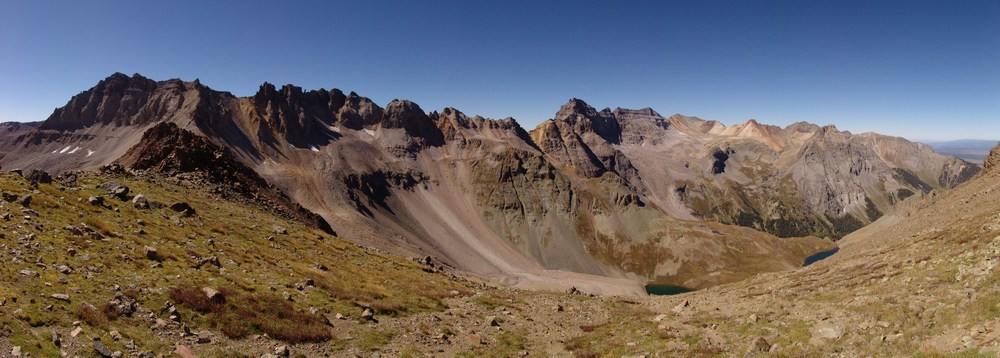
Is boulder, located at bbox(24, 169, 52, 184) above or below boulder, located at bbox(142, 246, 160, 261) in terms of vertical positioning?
above

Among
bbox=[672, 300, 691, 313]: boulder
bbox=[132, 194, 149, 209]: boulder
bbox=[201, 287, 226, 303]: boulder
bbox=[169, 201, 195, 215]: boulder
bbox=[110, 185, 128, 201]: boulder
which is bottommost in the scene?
bbox=[672, 300, 691, 313]: boulder

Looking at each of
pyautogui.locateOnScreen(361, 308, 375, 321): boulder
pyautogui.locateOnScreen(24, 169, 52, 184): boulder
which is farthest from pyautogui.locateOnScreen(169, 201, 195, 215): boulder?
pyautogui.locateOnScreen(361, 308, 375, 321): boulder

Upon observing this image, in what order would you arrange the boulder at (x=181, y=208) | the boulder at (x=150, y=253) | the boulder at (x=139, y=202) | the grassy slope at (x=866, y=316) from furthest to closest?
the boulder at (x=181, y=208)
the boulder at (x=139, y=202)
the boulder at (x=150, y=253)
the grassy slope at (x=866, y=316)

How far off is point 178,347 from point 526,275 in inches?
6016

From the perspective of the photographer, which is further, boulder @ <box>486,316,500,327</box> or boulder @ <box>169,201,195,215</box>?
boulder @ <box>169,201,195,215</box>

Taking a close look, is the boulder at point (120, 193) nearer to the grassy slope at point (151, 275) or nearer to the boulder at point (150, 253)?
the grassy slope at point (151, 275)

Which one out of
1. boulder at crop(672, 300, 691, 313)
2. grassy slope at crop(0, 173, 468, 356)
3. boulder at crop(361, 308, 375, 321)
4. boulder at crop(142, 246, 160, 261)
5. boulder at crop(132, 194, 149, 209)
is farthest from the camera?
boulder at crop(132, 194, 149, 209)

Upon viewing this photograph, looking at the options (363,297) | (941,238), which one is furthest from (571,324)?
(941,238)

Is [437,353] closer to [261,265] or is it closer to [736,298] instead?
[261,265]

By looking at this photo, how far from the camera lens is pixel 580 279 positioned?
169m

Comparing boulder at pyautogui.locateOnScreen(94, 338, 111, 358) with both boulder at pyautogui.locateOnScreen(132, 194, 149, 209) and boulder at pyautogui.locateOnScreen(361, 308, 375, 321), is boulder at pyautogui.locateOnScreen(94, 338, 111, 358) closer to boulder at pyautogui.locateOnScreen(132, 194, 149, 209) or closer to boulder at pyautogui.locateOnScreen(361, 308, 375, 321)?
boulder at pyautogui.locateOnScreen(361, 308, 375, 321)

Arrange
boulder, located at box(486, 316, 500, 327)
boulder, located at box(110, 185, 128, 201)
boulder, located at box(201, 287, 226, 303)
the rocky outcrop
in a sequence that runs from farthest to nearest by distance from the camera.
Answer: the rocky outcrop < boulder, located at box(110, 185, 128, 201) < boulder, located at box(486, 316, 500, 327) < boulder, located at box(201, 287, 226, 303)

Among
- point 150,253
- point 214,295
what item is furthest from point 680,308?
point 150,253

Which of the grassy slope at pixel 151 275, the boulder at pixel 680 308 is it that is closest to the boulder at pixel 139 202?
the grassy slope at pixel 151 275
